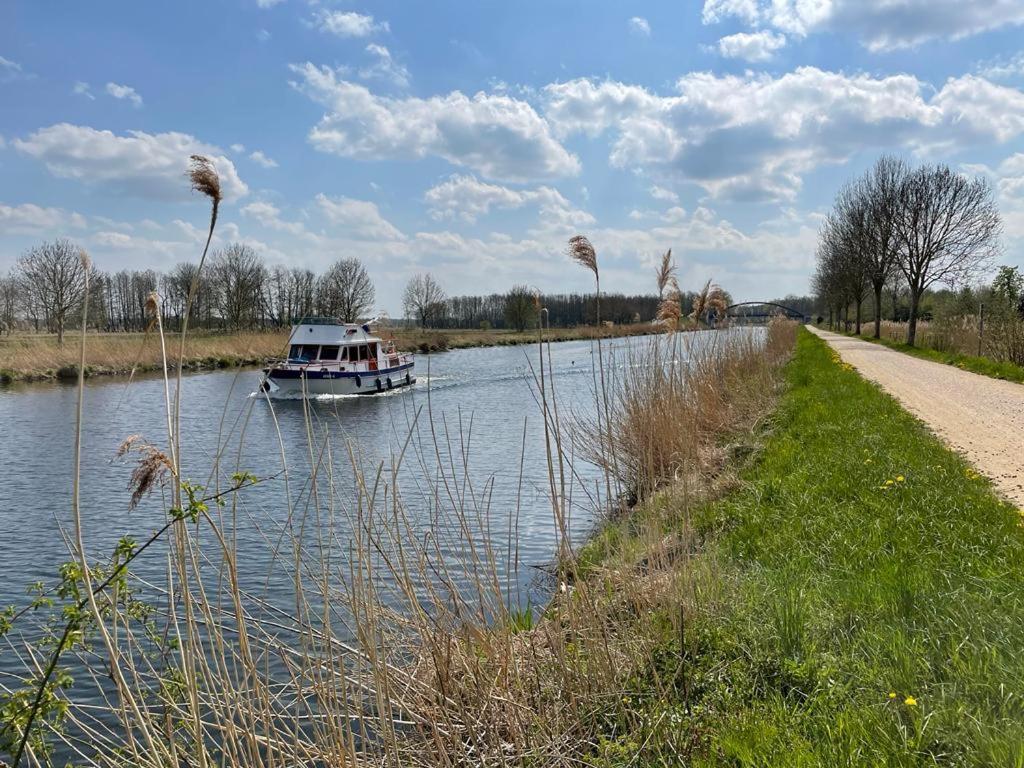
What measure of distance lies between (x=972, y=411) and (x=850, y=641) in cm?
882

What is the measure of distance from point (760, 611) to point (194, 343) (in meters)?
36.7

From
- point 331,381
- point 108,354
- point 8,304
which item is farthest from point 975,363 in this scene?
point 8,304

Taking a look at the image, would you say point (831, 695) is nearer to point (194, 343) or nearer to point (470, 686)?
point (470, 686)

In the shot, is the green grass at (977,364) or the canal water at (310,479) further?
the green grass at (977,364)

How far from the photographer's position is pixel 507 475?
10797mm

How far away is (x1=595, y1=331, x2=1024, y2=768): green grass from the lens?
2.63 metres

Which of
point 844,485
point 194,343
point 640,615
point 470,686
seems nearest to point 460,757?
point 470,686

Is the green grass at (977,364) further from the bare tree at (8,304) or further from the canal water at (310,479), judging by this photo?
the bare tree at (8,304)

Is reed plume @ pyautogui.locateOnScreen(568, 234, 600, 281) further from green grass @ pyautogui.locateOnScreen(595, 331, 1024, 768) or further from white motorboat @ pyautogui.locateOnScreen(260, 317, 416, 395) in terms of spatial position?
white motorboat @ pyautogui.locateOnScreen(260, 317, 416, 395)

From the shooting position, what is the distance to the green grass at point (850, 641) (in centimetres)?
263

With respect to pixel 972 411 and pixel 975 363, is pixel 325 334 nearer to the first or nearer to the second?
pixel 975 363

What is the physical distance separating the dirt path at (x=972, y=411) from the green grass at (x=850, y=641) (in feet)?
4.21

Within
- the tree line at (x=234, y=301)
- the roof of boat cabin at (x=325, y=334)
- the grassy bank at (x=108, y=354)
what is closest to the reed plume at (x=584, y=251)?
the tree line at (x=234, y=301)

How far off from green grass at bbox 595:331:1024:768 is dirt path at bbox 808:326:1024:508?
128 centimetres
